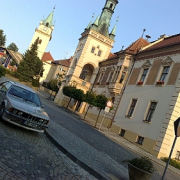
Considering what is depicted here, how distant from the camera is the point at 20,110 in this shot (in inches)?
343

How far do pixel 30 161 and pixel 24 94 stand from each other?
15.9ft

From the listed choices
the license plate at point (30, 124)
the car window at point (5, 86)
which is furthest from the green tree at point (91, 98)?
the license plate at point (30, 124)

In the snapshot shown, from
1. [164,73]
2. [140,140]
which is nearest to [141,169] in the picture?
[140,140]

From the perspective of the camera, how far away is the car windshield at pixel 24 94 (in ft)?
33.2

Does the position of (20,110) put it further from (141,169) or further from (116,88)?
(116,88)

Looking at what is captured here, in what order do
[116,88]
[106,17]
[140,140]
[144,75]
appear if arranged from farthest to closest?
[106,17], [116,88], [144,75], [140,140]

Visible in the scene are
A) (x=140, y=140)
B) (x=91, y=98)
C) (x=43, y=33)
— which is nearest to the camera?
(x=140, y=140)

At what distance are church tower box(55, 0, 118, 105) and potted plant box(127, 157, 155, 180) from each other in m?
32.2

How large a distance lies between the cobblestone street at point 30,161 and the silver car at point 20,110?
406 mm

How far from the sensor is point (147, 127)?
68.3 ft

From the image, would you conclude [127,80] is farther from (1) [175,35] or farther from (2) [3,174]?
(2) [3,174]

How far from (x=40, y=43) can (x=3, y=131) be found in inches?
3057

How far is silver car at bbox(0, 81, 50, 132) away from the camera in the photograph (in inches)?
343

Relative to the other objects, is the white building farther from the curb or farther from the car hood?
the car hood
